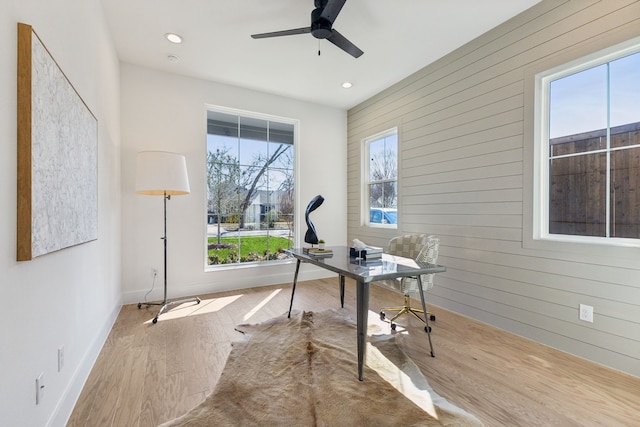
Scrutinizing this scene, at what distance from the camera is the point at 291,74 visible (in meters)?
3.81

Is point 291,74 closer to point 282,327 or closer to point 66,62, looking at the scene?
point 66,62

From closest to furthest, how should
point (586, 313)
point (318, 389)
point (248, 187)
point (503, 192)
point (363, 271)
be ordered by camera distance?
1. point (318, 389)
2. point (363, 271)
3. point (586, 313)
4. point (503, 192)
5. point (248, 187)

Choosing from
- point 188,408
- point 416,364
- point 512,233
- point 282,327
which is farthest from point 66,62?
point 512,233

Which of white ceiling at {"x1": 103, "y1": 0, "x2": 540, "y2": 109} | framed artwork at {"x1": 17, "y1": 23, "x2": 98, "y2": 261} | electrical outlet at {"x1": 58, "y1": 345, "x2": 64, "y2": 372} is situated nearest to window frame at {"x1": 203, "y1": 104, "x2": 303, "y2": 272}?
white ceiling at {"x1": 103, "y1": 0, "x2": 540, "y2": 109}

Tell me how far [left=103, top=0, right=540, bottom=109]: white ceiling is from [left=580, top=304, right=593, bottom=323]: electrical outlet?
8.54 ft

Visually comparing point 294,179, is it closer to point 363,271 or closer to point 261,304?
point 261,304

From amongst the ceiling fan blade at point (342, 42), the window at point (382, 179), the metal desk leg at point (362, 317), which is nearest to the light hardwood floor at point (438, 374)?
the metal desk leg at point (362, 317)

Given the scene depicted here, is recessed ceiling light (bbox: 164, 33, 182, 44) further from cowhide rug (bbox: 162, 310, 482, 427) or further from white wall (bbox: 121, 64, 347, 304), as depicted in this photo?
cowhide rug (bbox: 162, 310, 482, 427)

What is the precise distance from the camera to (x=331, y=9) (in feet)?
7.33

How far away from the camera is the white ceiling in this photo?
2578mm

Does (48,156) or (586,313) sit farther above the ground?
(48,156)

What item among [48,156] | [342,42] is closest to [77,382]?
[48,156]

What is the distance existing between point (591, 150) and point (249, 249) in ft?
13.1

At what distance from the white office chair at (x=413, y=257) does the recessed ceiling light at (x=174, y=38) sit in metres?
3.26
